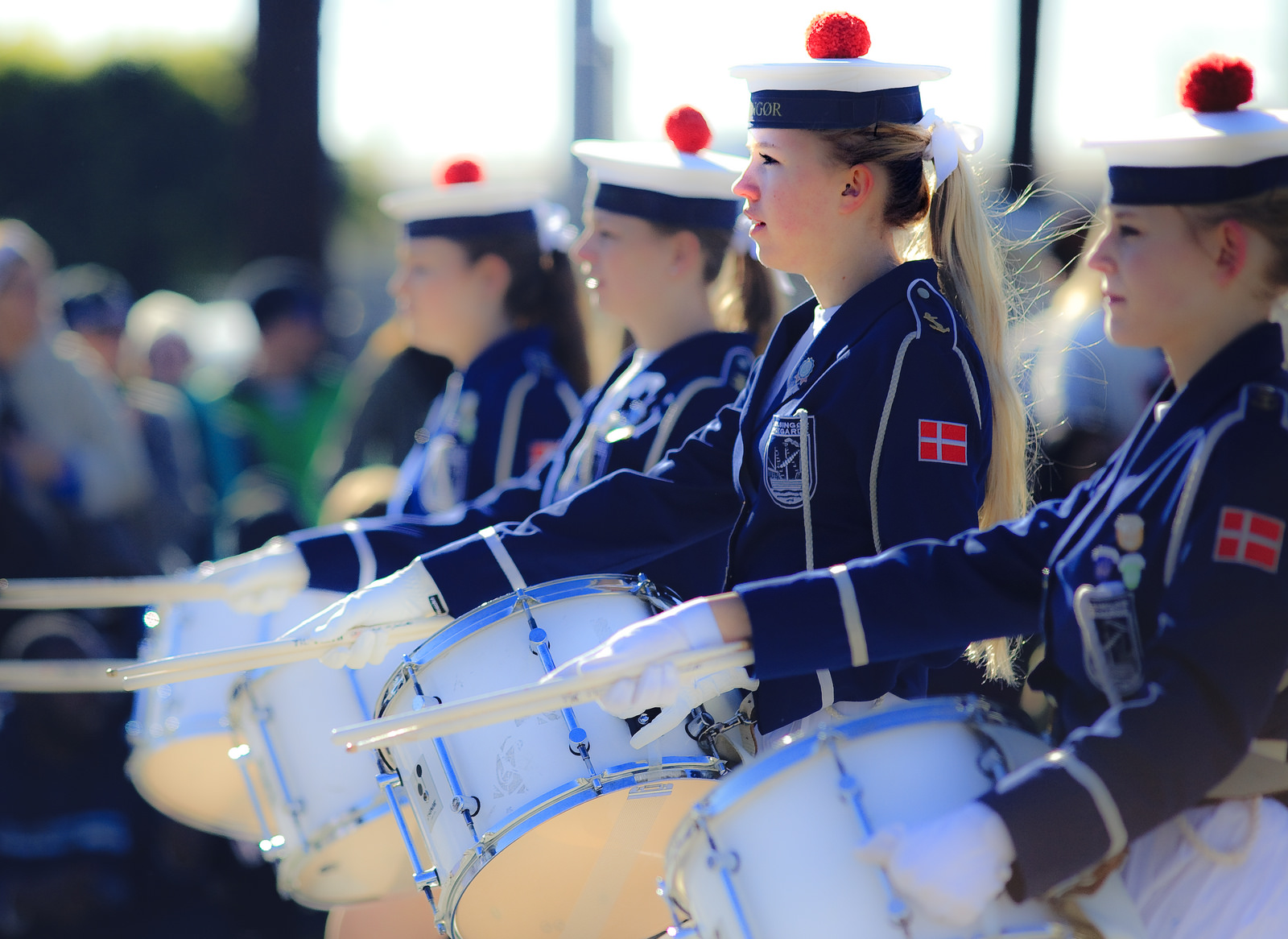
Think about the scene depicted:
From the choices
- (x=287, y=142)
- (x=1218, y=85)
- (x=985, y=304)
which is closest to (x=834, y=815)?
(x=1218, y=85)

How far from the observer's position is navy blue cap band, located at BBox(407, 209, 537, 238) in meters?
4.35

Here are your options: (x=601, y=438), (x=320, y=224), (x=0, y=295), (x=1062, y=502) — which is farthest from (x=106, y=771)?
(x=320, y=224)

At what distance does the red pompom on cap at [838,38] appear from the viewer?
2543 millimetres

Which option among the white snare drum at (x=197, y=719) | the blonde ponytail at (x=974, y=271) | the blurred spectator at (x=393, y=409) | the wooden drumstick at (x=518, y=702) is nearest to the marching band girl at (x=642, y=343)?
the white snare drum at (x=197, y=719)

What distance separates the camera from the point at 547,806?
7.80ft

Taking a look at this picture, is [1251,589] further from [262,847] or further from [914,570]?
[262,847]

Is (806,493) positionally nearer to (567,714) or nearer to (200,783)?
(567,714)

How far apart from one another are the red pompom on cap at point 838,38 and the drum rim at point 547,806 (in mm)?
1219

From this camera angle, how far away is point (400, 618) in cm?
279

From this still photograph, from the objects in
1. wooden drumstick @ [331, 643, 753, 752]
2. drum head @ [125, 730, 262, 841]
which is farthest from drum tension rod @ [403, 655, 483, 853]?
drum head @ [125, 730, 262, 841]

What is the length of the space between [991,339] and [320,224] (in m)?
8.41

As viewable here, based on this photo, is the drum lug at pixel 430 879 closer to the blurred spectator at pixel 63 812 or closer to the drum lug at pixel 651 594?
the drum lug at pixel 651 594

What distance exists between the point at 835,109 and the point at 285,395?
5.51m

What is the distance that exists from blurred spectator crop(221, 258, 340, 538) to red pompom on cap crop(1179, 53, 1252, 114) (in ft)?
18.6
